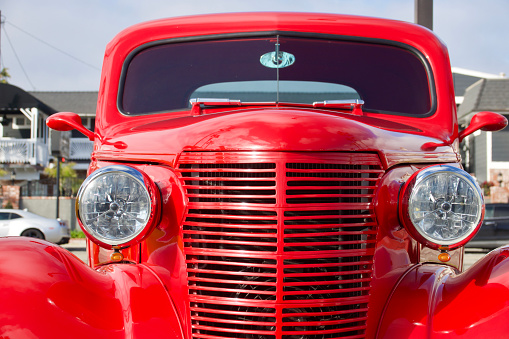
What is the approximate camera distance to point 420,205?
7.06ft

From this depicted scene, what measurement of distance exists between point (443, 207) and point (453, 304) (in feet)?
1.18

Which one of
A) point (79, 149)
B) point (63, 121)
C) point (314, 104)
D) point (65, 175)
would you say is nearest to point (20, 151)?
point (65, 175)

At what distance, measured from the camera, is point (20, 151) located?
30.2m

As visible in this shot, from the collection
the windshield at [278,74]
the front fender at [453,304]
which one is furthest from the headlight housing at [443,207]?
the windshield at [278,74]

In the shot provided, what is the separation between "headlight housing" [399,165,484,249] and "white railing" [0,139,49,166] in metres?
30.4

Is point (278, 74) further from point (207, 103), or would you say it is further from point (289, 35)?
point (207, 103)

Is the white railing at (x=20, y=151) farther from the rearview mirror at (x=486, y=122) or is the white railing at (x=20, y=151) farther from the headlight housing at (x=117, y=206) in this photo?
the headlight housing at (x=117, y=206)

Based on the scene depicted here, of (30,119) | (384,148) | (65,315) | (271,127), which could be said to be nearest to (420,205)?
(384,148)

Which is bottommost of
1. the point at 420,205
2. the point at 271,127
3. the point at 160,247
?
the point at 160,247

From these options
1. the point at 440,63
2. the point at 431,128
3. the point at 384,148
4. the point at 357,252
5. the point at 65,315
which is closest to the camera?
the point at 65,315

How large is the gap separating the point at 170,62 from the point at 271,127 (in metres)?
1.44

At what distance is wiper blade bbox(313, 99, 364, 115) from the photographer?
2.86 m

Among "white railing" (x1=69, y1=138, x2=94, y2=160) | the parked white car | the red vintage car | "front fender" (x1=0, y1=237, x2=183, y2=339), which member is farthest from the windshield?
"white railing" (x1=69, y1=138, x2=94, y2=160)

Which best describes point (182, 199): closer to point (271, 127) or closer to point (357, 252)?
point (271, 127)
